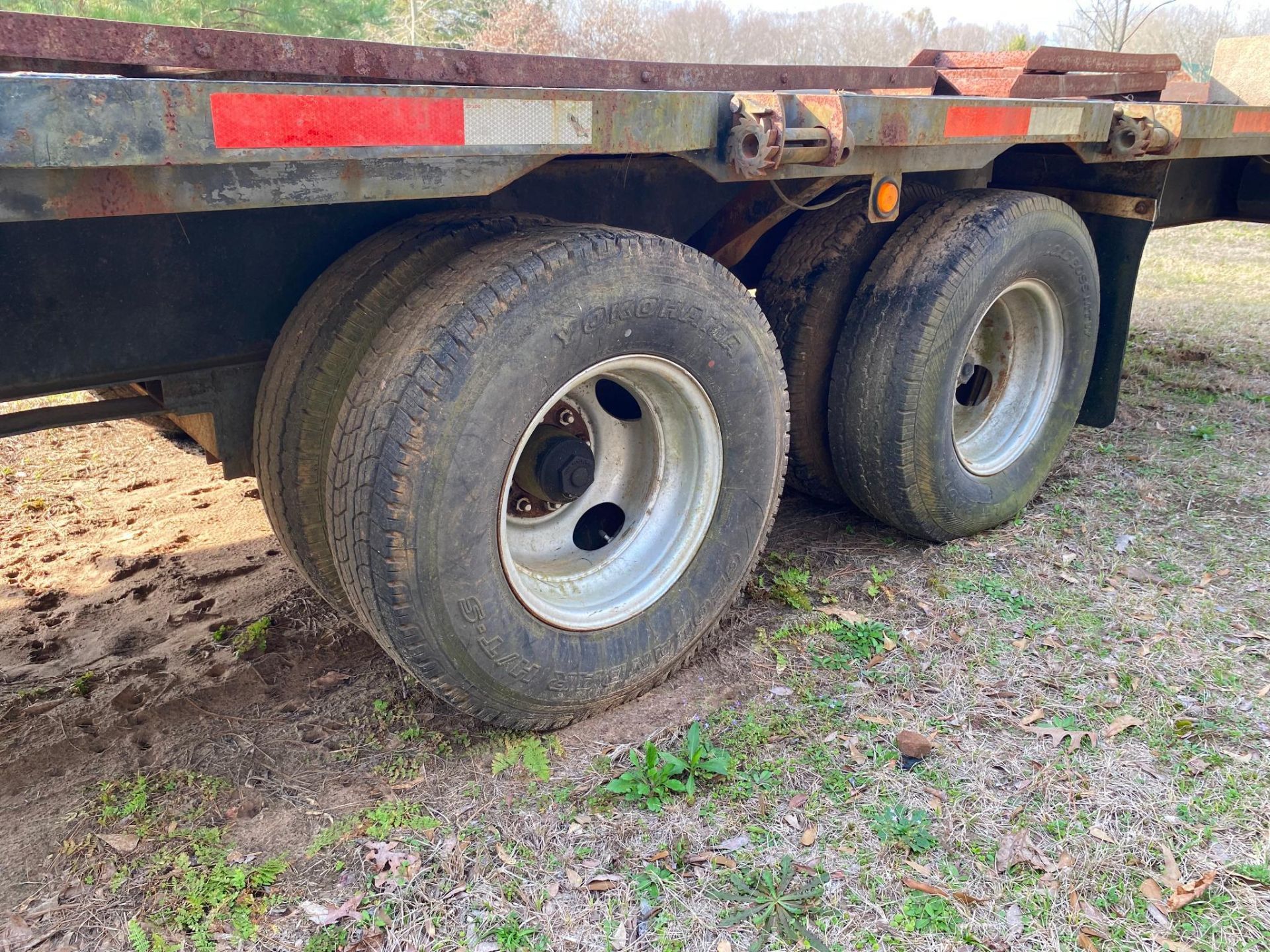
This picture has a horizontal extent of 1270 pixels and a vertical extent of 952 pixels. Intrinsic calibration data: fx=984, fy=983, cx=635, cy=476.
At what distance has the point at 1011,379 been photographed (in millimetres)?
4164

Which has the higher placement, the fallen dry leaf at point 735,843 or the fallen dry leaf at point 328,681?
the fallen dry leaf at point 328,681

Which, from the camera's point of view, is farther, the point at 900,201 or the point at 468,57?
the point at 900,201

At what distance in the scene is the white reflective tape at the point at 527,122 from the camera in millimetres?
1974

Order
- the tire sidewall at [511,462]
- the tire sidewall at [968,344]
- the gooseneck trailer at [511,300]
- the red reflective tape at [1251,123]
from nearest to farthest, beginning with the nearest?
the gooseneck trailer at [511,300] < the tire sidewall at [511,462] < the tire sidewall at [968,344] < the red reflective tape at [1251,123]

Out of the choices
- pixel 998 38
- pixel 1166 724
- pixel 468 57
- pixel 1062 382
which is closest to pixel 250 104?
pixel 468 57

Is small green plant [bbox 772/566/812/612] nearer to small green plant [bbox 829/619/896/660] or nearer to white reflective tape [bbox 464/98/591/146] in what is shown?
small green plant [bbox 829/619/896/660]

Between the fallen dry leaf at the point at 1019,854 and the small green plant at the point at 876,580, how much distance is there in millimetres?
1155

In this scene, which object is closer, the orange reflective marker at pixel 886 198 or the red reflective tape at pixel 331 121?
the red reflective tape at pixel 331 121

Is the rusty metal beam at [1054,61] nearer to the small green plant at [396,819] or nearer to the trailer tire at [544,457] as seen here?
the trailer tire at [544,457]

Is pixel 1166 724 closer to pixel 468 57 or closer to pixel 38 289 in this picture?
pixel 468 57

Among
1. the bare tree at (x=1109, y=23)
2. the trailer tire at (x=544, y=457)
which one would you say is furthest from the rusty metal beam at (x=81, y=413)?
the bare tree at (x=1109, y=23)

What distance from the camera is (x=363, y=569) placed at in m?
2.28

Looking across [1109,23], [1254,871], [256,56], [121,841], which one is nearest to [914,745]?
[1254,871]

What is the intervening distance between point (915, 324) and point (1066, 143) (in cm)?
84
